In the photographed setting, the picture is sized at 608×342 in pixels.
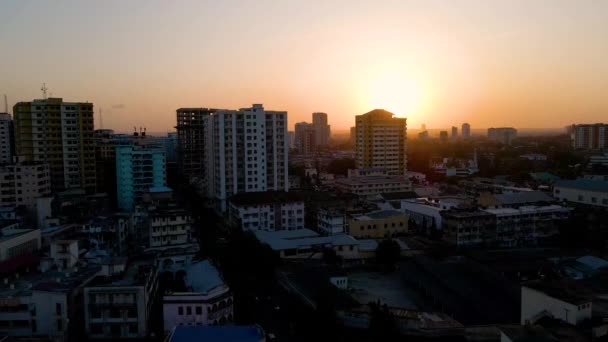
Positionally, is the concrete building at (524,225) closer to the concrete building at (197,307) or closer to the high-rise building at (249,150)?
the high-rise building at (249,150)

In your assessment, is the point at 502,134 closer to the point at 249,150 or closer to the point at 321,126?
the point at 321,126

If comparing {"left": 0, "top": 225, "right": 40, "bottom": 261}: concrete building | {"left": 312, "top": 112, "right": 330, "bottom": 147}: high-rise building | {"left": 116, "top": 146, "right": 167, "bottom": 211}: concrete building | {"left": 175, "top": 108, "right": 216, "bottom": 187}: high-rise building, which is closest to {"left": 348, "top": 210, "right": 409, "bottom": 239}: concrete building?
{"left": 116, "top": 146, "right": 167, "bottom": 211}: concrete building

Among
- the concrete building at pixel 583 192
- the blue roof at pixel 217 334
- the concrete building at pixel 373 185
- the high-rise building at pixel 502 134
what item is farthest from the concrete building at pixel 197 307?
the high-rise building at pixel 502 134

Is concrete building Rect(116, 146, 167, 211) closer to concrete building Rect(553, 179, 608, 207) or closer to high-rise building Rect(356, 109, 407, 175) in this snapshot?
high-rise building Rect(356, 109, 407, 175)

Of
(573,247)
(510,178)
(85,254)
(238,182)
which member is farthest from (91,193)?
(510,178)

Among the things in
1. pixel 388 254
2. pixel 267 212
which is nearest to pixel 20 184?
pixel 267 212

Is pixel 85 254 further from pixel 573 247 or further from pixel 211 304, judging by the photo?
pixel 573 247
